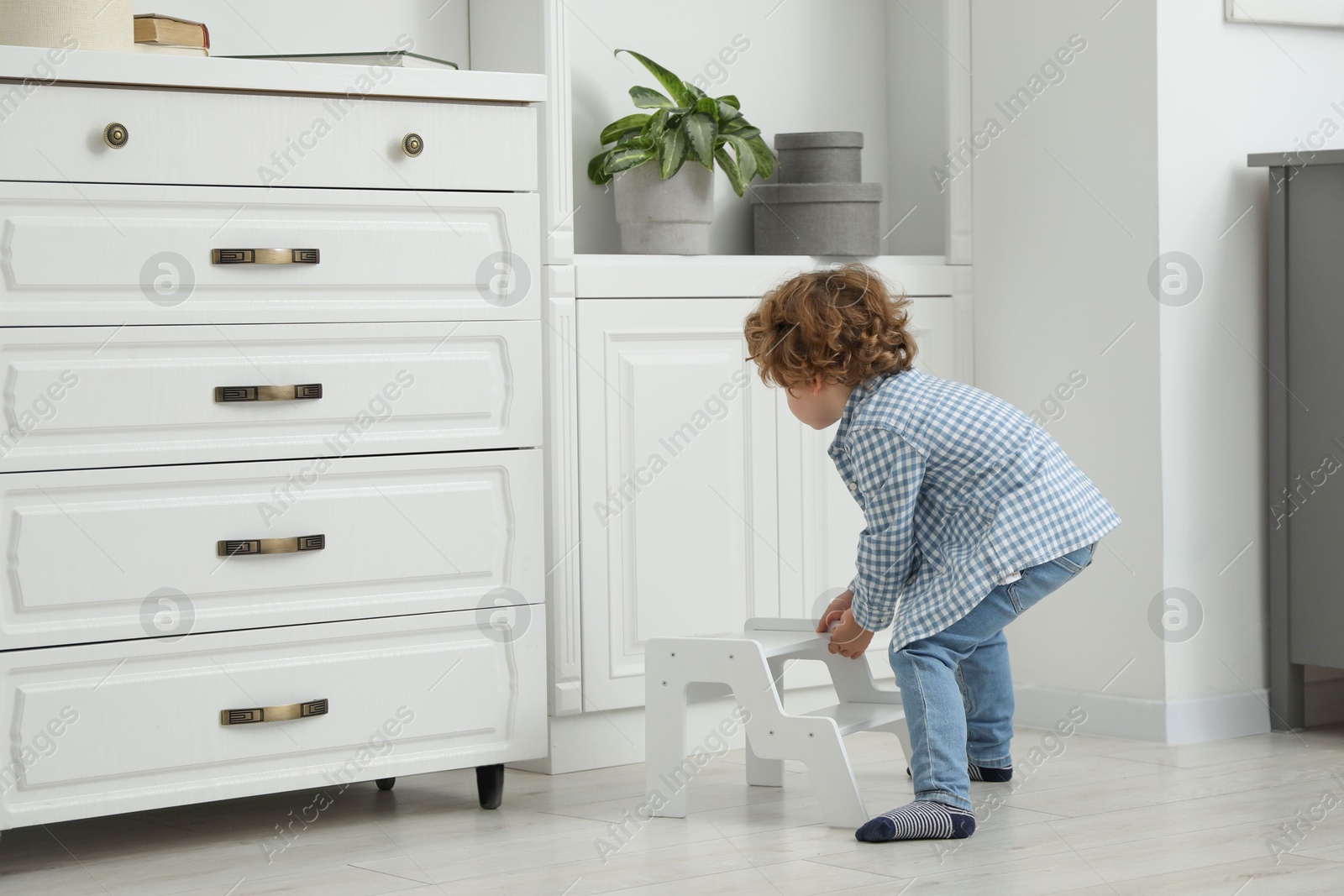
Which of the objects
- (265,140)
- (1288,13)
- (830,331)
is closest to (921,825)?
(830,331)

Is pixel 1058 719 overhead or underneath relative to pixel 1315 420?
underneath

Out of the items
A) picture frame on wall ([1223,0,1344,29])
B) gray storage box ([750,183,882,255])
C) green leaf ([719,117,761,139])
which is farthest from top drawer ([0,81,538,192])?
picture frame on wall ([1223,0,1344,29])

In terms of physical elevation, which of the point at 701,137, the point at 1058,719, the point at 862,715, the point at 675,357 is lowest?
the point at 1058,719

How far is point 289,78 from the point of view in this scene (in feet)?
6.44

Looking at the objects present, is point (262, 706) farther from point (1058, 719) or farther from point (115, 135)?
point (1058, 719)

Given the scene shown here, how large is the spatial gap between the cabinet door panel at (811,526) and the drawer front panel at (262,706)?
0.60 meters

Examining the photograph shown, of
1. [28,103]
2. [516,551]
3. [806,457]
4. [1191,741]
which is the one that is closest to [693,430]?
[806,457]

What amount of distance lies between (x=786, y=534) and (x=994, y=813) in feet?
2.29

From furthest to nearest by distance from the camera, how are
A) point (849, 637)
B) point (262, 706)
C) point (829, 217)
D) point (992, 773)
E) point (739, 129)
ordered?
point (829, 217) < point (739, 129) < point (992, 773) < point (849, 637) < point (262, 706)

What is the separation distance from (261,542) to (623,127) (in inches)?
39.2

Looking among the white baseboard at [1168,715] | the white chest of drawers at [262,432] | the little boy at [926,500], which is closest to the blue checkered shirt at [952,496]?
the little boy at [926,500]

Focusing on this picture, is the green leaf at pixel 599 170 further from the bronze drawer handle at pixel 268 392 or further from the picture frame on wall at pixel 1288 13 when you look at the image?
the picture frame on wall at pixel 1288 13

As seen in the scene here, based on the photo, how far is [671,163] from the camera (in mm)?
2455

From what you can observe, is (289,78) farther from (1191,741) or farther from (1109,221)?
(1191,741)
